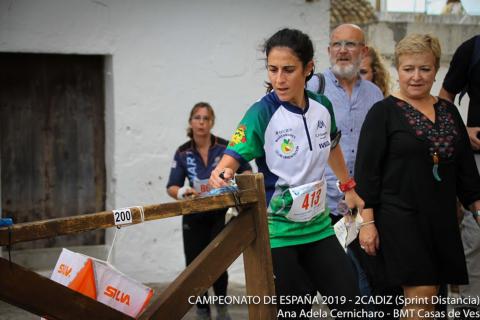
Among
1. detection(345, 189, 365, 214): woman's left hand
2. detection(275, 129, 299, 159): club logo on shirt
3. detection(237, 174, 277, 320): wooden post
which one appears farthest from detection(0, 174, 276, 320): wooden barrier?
detection(345, 189, 365, 214): woman's left hand

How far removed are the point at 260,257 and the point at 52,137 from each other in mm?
4296

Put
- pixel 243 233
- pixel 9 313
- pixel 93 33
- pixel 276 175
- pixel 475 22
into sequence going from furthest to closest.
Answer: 1. pixel 475 22
2. pixel 93 33
3. pixel 9 313
4. pixel 276 175
5. pixel 243 233

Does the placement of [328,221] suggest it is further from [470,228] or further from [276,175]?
[470,228]

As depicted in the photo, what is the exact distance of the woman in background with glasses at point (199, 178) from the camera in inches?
259

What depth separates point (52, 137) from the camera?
24.4 ft

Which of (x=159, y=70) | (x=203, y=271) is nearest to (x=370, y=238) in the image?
(x=203, y=271)

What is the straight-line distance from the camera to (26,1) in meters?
6.87

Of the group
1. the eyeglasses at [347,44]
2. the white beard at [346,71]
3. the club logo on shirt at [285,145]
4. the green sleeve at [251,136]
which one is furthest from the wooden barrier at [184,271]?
the eyeglasses at [347,44]

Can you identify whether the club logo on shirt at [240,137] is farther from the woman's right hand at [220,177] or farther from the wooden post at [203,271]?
the wooden post at [203,271]

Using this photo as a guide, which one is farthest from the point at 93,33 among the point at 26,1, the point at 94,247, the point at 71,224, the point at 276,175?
the point at 71,224

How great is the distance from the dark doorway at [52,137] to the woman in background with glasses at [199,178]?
1175 mm

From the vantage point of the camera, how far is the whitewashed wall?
7.18 meters

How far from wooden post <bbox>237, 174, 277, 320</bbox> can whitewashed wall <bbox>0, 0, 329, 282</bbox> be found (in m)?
3.90

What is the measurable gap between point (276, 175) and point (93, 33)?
3.72 meters
